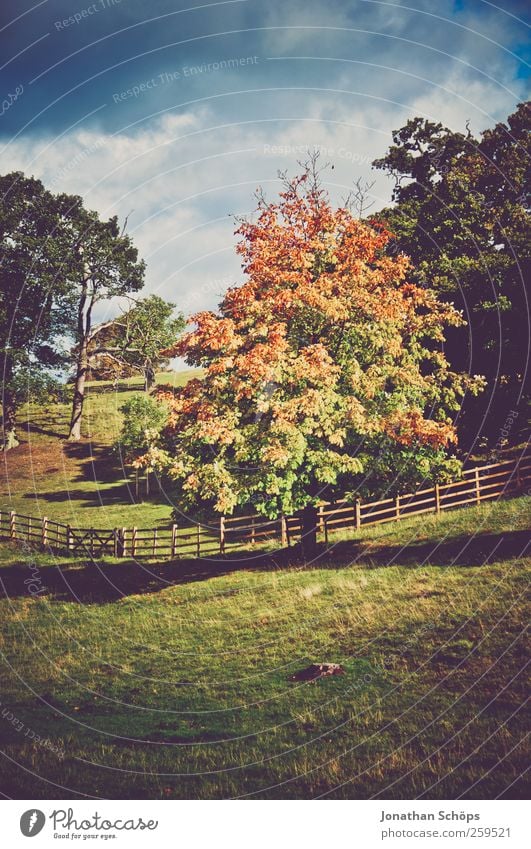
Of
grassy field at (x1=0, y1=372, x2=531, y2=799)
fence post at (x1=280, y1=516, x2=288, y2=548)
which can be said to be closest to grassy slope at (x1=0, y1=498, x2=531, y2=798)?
grassy field at (x1=0, y1=372, x2=531, y2=799)

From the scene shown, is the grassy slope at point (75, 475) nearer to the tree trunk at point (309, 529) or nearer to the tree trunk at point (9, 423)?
the tree trunk at point (9, 423)

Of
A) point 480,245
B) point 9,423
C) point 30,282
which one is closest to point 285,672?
point 480,245

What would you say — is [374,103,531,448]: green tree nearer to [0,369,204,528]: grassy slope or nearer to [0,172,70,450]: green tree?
[0,369,204,528]: grassy slope

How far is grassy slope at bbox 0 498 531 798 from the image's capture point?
7379 mm

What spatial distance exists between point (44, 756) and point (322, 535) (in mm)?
15753

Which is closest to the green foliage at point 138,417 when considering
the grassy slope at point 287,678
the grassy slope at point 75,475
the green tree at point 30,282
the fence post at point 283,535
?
the grassy slope at point 75,475

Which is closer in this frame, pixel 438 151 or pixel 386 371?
pixel 386 371

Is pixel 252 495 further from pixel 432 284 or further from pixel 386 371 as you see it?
pixel 432 284

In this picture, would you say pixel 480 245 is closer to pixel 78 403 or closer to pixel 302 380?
pixel 302 380

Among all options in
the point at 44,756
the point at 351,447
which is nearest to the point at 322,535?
the point at 351,447

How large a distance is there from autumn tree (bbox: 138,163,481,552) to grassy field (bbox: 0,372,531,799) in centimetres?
342

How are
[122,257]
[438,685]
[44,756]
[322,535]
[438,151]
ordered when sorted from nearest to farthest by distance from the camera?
[44,756] < [438,685] < [322,535] < [438,151] < [122,257]

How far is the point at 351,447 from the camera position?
16.0 m

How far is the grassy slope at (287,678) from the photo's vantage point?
24.2ft
